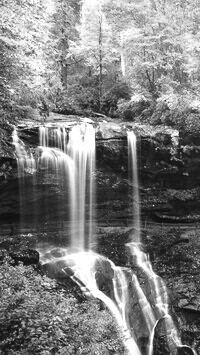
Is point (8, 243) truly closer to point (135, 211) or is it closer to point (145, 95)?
point (135, 211)

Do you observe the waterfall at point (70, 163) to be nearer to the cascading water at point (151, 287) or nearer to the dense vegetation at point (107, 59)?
the dense vegetation at point (107, 59)

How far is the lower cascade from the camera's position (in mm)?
9039

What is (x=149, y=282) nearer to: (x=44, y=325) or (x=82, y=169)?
(x=82, y=169)

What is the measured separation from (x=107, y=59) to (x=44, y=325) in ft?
51.9

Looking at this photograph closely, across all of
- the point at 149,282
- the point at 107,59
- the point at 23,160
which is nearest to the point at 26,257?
the point at 23,160

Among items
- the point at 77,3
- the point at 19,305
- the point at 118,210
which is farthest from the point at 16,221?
the point at 77,3

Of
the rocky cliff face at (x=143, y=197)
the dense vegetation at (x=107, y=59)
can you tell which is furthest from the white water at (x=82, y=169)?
the dense vegetation at (x=107, y=59)

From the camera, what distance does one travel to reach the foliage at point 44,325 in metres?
5.55

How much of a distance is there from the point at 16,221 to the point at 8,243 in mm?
1330

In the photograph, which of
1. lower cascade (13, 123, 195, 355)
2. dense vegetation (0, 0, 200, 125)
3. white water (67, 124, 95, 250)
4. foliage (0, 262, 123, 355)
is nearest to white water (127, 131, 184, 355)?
lower cascade (13, 123, 195, 355)

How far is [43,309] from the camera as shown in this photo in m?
6.19

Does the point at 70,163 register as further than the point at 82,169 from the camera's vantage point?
No

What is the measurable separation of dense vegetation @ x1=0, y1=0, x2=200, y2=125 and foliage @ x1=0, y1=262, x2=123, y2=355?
4.47 metres

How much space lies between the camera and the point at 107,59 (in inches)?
712
